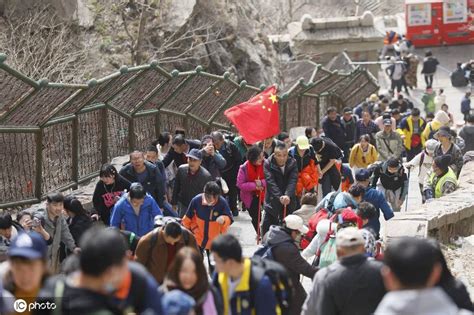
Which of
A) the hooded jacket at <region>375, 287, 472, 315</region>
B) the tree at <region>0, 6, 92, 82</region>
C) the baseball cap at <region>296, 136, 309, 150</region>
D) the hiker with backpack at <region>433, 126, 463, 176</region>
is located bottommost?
the hooded jacket at <region>375, 287, 472, 315</region>

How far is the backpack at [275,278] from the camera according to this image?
8102 millimetres

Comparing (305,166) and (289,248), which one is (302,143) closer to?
(305,166)

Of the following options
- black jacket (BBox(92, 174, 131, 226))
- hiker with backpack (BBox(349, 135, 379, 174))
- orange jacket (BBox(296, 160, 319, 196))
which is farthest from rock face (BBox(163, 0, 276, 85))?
black jacket (BBox(92, 174, 131, 226))

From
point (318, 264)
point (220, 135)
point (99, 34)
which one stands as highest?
point (99, 34)

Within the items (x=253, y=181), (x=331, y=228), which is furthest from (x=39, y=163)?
(x=331, y=228)

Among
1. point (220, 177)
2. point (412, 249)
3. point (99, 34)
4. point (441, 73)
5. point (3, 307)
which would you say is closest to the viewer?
point (412, 249)

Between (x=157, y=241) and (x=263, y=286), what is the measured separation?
7.59 ft

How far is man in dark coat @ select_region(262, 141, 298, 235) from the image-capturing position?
14414 mm

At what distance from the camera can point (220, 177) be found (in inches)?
644

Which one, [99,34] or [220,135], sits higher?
[99,34]

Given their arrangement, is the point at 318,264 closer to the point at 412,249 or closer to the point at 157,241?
the point at 157,241

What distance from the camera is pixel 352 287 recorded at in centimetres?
812

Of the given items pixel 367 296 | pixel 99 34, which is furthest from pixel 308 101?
pixel 367 296

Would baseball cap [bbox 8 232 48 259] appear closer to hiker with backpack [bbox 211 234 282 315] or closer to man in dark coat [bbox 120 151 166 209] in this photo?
hiker with backpack [bbox 211 234 282 315]
